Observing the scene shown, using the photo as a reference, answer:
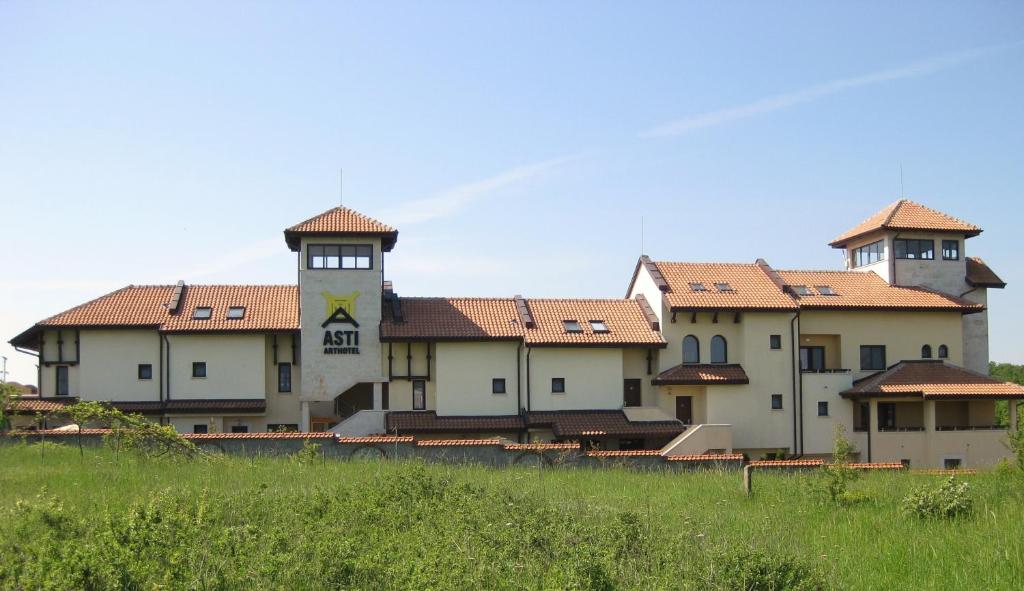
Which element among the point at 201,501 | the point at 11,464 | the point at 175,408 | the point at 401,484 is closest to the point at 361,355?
the point at 175,408

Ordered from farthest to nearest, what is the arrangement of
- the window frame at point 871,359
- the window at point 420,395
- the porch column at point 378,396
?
the window frame at point 871,359 < the window at point 420,395 < the porch column at point 378,396

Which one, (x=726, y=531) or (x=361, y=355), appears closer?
(x=726, y=531)

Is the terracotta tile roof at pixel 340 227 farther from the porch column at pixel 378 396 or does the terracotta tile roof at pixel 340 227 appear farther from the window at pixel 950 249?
the window at pixel 950 249

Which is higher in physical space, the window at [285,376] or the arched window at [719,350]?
the arched window at [719,350]

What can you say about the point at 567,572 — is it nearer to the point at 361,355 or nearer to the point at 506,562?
the point at 506,562

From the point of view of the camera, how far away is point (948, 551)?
14016 mm

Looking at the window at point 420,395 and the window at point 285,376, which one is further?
the window at point 285,376

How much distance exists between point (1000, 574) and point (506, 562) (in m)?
6.58

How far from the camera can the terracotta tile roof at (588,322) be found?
128 feet

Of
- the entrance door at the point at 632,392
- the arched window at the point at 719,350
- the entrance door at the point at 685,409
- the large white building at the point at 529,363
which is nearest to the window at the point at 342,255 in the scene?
the large white building at the point at 529,363

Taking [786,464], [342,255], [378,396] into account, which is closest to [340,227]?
[342,255]

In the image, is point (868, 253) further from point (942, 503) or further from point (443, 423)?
point (942, 503)

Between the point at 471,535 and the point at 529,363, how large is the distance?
81.6 feet

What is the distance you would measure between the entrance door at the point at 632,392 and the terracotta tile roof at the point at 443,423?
16.5ft
